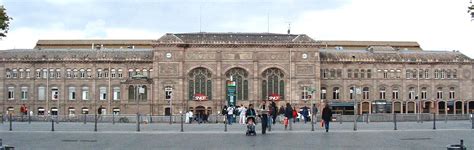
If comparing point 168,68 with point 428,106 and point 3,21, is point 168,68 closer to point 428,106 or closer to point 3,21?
point 428,106

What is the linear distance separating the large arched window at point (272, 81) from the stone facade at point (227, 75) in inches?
5.4

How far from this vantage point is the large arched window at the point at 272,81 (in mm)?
97188

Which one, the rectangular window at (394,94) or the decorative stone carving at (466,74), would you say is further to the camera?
the decorative stone carving at (466,74)

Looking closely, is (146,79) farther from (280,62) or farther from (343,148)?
(343,148)

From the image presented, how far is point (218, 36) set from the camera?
98.2m

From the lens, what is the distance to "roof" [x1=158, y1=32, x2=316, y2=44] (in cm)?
9550

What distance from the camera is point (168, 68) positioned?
9581 cm

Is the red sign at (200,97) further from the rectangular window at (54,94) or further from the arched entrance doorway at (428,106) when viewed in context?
the arched entrance doorway at (428,106)

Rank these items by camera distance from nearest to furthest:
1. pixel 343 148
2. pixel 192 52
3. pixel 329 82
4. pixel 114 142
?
pixel 343 148 → pixel 114 142 → pixel 192 52 → pixel 329 82

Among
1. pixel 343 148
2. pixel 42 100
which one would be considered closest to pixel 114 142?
pixel 343 148

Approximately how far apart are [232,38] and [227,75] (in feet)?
16.7

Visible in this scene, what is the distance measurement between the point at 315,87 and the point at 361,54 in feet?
38.8

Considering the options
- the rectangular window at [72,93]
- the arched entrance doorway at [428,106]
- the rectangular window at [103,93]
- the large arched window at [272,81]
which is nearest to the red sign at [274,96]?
the large arched window at [272,81]

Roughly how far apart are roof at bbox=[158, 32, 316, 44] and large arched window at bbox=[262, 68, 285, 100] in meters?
4.34
